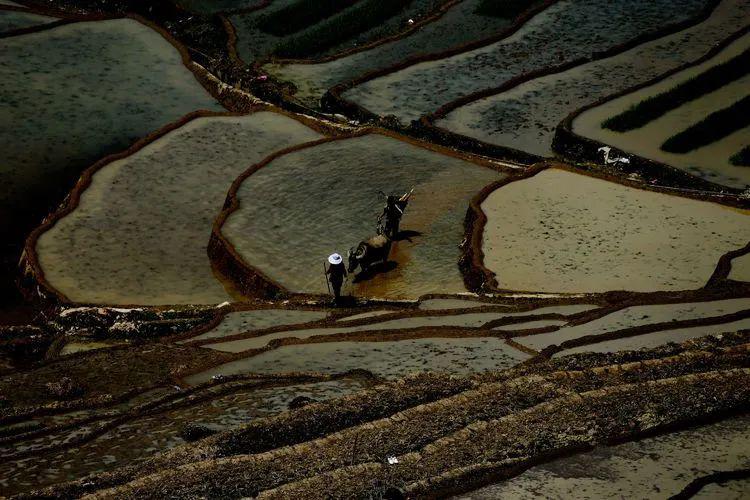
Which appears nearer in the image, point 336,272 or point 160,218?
point 336,272

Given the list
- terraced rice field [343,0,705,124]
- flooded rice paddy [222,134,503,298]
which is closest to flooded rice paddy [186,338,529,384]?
flooded rice paddy [222,134,503,298]

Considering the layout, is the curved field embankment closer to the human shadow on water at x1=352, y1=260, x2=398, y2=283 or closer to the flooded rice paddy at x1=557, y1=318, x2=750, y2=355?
the flooded rice paddy at x1=557, y1=318, x2=750, y2=355

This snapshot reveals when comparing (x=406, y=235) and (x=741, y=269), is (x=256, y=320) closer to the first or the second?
(x=406, y=235)

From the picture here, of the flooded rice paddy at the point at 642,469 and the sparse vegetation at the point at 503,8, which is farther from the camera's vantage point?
the sparse vegetation at the point at 503,8

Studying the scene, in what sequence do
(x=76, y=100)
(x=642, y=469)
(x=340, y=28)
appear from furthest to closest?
(x=340, y=28) → (x=76, y=100) → (x=642, y=469)

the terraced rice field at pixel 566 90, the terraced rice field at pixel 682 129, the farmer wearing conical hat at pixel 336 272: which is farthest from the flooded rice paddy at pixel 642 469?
the terraced rice field at pixel 566 90

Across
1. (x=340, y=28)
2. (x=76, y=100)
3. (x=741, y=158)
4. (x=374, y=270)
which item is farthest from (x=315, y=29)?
(x=374, y=270)

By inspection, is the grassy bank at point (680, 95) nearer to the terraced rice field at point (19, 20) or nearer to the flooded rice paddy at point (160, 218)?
the flooded rice paddy at point (160, 218)
